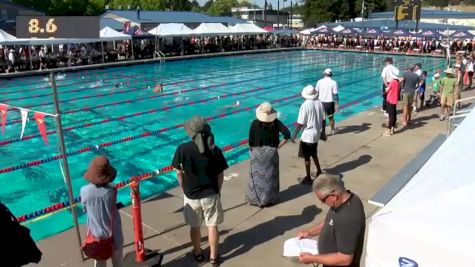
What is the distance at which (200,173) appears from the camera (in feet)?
13.2

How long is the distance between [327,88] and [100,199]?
6.20 meters

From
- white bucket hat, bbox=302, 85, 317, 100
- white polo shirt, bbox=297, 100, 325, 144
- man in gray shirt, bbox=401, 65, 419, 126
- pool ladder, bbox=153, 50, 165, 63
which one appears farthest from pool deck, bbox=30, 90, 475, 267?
pool ladder, bbox=153, 50, 165, 63

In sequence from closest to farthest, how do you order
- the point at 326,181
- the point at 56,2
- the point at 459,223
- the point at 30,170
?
the point at 459,223 → the point at 326,181 → the point at 30,170 → the point at 56,2

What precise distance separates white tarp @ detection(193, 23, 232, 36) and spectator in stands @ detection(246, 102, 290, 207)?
25845mm

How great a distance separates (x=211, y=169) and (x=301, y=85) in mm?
15661

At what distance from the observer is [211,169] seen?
13.3ft

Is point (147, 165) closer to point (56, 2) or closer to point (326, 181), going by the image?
point (326, 181)

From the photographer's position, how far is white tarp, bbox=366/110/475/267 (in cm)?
196

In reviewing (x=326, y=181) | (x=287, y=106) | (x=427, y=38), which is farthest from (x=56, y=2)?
(x=326, y=181)

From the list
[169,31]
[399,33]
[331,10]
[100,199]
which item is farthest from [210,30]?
[331,10]

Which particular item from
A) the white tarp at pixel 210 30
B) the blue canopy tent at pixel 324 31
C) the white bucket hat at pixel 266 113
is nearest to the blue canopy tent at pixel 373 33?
the blue canopy tent at pixel 324 31

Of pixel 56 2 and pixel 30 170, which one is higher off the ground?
pixel 56 2

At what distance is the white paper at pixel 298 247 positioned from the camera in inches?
122

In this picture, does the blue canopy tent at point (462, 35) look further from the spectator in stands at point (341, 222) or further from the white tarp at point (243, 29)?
the spectator in stands at point (341, 222)
